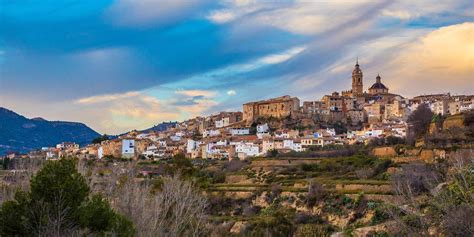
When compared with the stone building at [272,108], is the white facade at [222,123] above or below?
below

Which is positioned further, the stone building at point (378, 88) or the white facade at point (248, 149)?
the stone building at point (378, 88)

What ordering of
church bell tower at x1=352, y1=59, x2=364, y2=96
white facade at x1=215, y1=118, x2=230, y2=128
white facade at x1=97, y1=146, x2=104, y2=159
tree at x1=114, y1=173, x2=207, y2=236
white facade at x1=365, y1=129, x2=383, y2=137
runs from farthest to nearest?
1. church bell tower at x1=352, y1=59, x2=364, y2=96
2. white facade at x1=215, y1=118, x2=230, y2=128
3. white facade at x1=97, y1=146, x2=104, y2=159
4. white facade at x1=365, y1=129, x2=383, y2=137
5. tree at x1=114, y1=173, x2=207, y2=236

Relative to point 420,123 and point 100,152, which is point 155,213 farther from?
point 100,152

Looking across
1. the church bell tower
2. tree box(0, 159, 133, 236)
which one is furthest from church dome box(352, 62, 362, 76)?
tree box(0, 159, 133, 236)

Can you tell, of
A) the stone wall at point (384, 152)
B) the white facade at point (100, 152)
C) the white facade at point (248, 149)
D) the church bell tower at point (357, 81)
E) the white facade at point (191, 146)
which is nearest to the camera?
the stone wall at point (384, 152)

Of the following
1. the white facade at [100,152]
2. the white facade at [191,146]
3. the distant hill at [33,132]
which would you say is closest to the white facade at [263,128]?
the white facade at [191,146]

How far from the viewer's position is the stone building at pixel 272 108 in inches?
3243

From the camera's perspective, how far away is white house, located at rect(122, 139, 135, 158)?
7407cm

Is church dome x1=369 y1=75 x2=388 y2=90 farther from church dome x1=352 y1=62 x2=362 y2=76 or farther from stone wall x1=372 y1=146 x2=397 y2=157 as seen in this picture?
stone wall x1=372 y1=146 x2=397 y2=157

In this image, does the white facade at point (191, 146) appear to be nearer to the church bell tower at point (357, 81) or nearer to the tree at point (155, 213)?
the church bell tower at point (357, 81)

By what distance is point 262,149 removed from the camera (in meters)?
65.4

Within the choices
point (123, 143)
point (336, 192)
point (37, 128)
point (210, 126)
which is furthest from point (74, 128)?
point (336, 192)

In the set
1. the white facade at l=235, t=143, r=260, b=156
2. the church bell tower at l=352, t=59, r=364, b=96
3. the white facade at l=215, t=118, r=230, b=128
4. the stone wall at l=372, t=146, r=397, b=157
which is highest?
the church bell tower at l=352, t=59, r=364, b=96

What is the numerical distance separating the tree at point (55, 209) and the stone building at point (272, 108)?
6961cm
